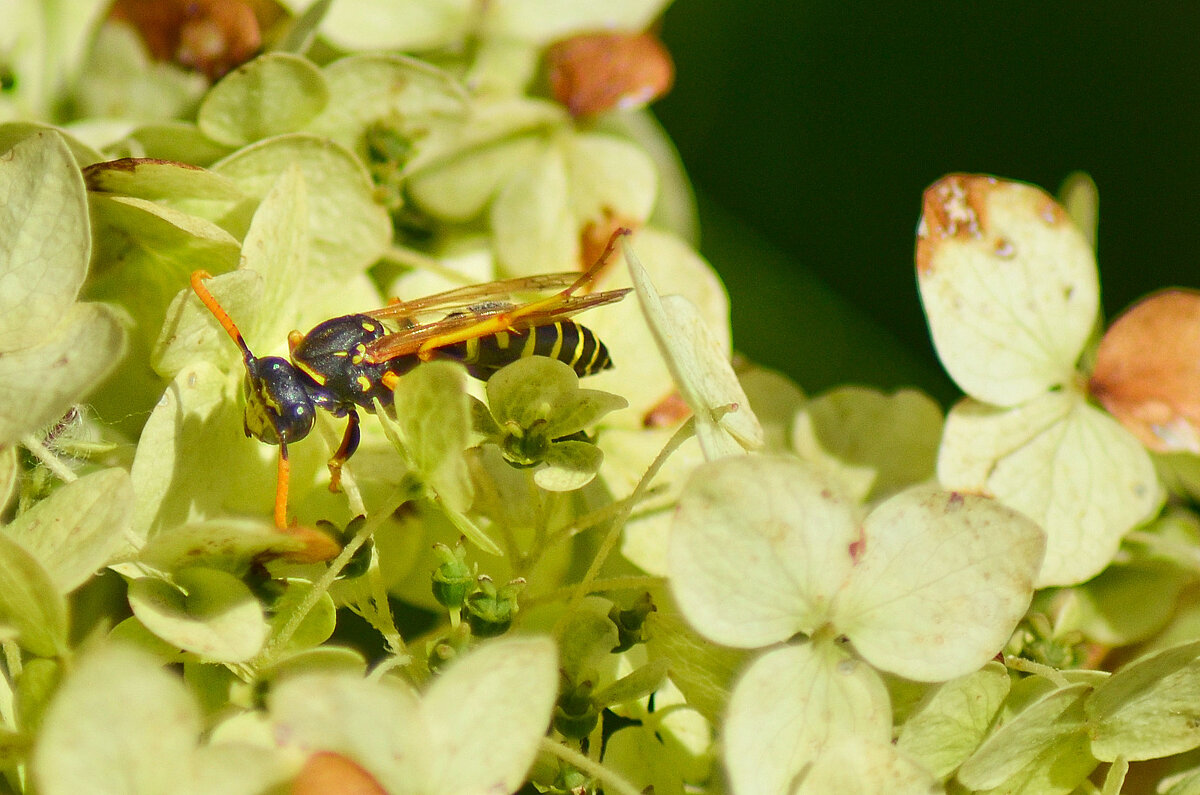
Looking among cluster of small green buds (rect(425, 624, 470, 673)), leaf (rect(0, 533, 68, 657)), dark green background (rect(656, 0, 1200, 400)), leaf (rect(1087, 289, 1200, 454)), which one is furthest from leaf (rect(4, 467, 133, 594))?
dark green background (rect(656, 0, 1200, 400))

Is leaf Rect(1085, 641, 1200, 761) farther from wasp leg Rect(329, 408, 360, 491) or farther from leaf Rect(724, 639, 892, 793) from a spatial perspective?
wasp leg Rect(329, 408, 360, 491)

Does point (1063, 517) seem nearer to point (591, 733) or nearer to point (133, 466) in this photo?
point (591, 733)

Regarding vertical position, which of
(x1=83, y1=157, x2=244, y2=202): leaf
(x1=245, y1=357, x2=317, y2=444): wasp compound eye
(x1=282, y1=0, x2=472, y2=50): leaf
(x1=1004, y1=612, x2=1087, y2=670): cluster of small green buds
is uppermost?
(x1=282, y1=0, x2=472, y2=50): leaf

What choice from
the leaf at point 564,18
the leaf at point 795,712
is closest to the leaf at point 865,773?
the leaf at point 795,712

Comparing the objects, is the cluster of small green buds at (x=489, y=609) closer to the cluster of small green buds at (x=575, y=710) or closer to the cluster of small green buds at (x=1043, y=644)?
the cluster of small green buds at (x=575, y=710)

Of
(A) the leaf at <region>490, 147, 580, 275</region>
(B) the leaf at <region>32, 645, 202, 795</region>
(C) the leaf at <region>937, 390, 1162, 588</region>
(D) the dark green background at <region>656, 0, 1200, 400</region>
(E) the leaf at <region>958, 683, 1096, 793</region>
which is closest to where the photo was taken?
(B) the leaf at <region>32, 645, 202, 795</region>

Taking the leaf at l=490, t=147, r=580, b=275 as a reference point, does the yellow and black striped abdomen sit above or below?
below
